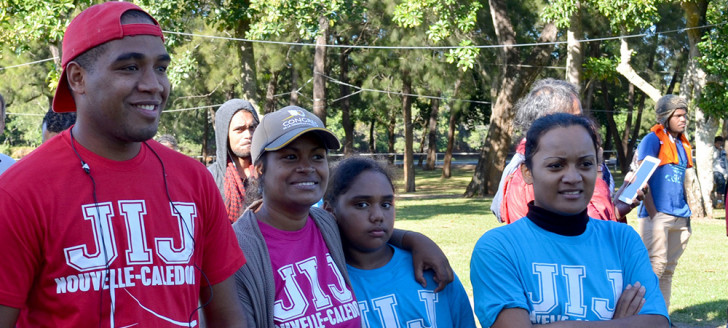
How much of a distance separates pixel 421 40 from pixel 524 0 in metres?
3.62

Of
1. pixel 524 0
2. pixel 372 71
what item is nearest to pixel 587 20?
pixel 524 0

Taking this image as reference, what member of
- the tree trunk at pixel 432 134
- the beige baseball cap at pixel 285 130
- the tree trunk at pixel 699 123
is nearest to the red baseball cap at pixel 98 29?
the beige baseball cap at pixel 285 130

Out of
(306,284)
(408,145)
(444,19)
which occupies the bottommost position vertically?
(408,145)

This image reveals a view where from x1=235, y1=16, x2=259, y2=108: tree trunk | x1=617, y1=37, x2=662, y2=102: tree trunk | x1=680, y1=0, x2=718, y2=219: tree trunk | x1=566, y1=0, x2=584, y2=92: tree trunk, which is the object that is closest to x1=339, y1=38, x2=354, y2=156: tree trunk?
x1=235, y1=16, x2=259, y2=108: tree trunk

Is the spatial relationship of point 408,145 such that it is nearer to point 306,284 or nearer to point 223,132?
point 223,132

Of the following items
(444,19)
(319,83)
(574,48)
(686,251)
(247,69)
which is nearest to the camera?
(686,251)

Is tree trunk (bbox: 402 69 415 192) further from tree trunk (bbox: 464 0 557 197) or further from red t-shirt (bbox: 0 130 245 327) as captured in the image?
red t-shirt (bbox: 0 130 245 327)

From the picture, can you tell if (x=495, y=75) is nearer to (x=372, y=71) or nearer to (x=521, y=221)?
(x=372, y=71)

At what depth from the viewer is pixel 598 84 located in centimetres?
3566

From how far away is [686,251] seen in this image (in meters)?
11.3

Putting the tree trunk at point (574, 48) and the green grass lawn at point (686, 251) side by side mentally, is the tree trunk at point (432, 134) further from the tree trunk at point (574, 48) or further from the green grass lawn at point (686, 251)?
the tree trunk at point (574, 48)

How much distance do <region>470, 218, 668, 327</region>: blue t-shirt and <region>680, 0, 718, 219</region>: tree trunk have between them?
13.7 metres

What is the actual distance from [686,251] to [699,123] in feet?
18.8

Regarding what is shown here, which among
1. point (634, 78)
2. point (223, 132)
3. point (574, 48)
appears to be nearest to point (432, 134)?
point (574, 48)
